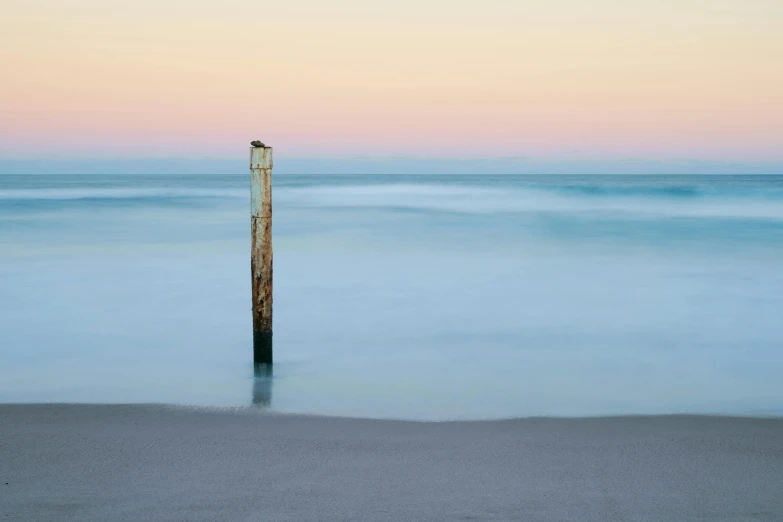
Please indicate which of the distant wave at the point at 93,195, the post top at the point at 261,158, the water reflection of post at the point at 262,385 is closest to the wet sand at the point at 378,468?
the water reflection of post at the point at 262,385

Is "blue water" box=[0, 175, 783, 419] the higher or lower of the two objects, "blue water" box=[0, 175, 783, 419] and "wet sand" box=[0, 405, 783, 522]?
the lower

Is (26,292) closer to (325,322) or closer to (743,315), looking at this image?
(325,322)

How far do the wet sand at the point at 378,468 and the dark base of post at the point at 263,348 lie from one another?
1.22 m

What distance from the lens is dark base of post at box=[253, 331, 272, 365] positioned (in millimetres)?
6094

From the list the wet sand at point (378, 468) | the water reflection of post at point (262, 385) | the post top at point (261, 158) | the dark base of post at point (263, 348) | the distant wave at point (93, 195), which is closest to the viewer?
the wet sand at point (378, 468)

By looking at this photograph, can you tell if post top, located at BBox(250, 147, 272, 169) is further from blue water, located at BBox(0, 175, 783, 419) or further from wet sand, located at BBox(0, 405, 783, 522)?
wet sand, located at BBox(0, 405, 783, 522)

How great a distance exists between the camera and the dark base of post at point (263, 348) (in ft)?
20.0

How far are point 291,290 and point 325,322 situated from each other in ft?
8.33

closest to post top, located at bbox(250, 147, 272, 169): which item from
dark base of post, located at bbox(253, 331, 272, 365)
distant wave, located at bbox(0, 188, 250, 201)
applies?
dark base of post, located at bbox(253, 331, 272, 365)

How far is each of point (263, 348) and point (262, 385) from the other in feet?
1.39

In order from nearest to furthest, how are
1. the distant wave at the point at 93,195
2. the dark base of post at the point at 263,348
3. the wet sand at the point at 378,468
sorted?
the wet sand at the point at 378,468
the dark base of post at the point at 263,348
the distant wave at the point at 93,195

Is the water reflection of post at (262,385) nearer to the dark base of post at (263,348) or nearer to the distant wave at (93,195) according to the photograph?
the dark base of post at (263,348)

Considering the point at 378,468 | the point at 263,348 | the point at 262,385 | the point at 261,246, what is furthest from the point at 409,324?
the point at 378,468

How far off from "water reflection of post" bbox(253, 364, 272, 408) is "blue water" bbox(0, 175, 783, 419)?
0.03m
